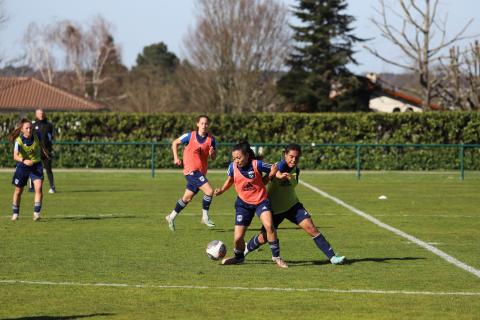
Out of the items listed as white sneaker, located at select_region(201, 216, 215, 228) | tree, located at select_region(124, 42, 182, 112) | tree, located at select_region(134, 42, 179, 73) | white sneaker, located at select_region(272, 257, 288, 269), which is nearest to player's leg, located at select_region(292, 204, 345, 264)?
white sneaker, located at select_region(272, 257, 288, 269)

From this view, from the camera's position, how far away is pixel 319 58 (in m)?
70.5

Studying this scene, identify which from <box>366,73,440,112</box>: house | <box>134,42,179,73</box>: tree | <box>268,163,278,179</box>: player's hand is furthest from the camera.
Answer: <box>134,42,179,73</box>: tree

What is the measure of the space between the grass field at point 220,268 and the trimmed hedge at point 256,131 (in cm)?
1518

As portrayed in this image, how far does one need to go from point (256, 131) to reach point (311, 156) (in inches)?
140

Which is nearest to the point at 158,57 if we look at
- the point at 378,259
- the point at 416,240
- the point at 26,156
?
the point at 26,156

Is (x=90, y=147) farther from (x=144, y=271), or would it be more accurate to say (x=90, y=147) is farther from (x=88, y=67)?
(x=88, y=67)

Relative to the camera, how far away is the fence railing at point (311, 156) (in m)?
36.7

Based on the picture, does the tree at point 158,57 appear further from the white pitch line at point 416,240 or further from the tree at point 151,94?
the white pitch line at point 416,240

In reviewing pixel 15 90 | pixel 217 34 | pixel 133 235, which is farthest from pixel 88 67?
pixel 133 235

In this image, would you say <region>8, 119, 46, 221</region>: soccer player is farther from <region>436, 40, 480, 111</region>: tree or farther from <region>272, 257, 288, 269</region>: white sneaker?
<region>436, 40, 480, 111</region>: tree

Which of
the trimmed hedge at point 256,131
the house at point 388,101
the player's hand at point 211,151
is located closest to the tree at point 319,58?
the house at point 388,101

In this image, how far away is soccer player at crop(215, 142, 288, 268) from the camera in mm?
11859

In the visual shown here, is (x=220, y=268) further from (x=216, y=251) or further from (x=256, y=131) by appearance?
(x=256, y=131)

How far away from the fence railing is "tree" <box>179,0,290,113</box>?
1207 inches
